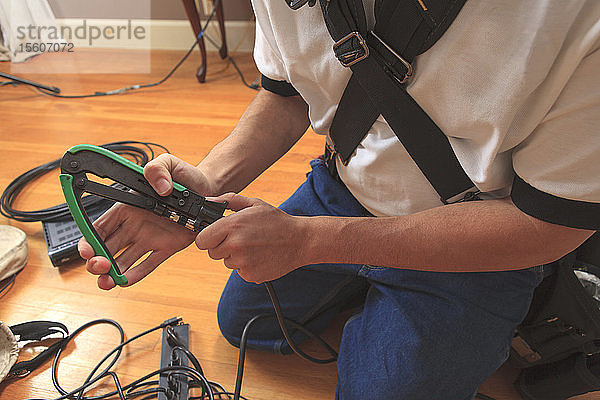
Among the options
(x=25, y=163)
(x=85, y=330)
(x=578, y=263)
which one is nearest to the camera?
(x=578, y=263)

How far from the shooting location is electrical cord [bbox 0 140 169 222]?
141cm

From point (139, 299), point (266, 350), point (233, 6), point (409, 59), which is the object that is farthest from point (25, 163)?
point (409, 59)

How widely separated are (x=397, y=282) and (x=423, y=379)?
0.16m

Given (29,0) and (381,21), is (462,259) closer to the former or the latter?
(381,21)

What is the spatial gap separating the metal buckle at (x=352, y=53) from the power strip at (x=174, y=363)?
666 mm

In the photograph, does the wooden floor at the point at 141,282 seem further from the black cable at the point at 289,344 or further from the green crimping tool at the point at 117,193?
the green crimping tool at the point at 117,193

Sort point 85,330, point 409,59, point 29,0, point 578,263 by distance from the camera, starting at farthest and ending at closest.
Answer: point 29,0, point 85,330, point 578,263, point 409,59

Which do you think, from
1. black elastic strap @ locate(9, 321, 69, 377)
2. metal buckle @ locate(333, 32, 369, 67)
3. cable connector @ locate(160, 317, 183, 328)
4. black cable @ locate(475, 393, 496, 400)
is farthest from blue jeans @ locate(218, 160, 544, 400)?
black elastic strap @ locate(9, 321, 69, 377)

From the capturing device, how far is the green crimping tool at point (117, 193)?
0.72 metres

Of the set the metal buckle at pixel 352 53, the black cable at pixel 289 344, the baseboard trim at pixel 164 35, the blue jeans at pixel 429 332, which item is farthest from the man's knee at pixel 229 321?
the baseboard trim at pixel 164 35

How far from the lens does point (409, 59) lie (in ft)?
2.17

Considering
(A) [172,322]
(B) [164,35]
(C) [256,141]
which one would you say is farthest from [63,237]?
(B) [164,35]

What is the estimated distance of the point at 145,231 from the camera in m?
0.86

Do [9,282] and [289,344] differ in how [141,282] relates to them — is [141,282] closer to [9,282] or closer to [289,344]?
[9,282]
